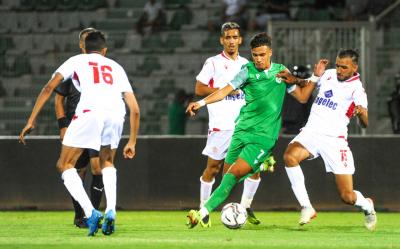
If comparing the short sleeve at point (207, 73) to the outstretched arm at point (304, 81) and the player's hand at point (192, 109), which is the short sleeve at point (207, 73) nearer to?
the outstretched arm at point (304, 81)

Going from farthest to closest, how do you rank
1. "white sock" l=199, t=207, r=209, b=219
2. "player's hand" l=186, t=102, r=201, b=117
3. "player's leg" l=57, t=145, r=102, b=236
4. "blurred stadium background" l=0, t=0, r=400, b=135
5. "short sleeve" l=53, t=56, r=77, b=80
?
"blurred stadium background" l=0, t=0, r=400, b=135 < "white sock" l=199, t=207, r=209, b=219 < "short sleeve" l=53, t=56, r=77, b=80 < "player's leg" l=57, t=145, r=102, b=236 < "player's hand" l=186, t=102, r=201, b=117

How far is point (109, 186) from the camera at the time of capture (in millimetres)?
10242

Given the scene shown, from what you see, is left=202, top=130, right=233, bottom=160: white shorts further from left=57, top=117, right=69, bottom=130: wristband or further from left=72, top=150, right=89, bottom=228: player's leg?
left=57, top=117, right=69, bottom=130: wristband

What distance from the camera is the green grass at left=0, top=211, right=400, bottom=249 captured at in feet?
30.2

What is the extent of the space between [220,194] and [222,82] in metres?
2.34

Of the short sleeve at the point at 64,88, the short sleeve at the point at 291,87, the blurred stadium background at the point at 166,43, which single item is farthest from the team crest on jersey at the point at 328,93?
the blurred stadium background at the point at 166,43

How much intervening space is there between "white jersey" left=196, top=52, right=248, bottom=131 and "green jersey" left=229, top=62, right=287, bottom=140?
1.49 m

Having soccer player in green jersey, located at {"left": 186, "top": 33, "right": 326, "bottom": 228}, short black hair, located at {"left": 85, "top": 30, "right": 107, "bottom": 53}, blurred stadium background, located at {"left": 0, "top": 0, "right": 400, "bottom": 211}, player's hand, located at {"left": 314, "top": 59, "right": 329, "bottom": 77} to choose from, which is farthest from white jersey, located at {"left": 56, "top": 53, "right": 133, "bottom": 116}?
blurred stadium background, located at {"left": 0, "top": 0, "right": 400, "bottom": 211}

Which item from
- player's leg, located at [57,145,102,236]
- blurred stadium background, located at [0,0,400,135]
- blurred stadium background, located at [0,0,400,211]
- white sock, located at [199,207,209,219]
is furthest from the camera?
blurred stadium background, located at [0,0,400,135]

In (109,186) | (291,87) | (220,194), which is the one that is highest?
(291,87)

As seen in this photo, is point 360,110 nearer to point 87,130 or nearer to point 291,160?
point 291,160

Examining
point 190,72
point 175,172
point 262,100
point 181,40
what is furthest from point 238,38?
point 181,40

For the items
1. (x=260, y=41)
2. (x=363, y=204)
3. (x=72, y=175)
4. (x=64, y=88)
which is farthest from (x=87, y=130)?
(x=363, y=204)

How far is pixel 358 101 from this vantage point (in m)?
11.3
